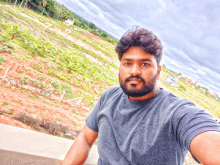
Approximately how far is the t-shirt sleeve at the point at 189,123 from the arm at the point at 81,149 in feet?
2.42

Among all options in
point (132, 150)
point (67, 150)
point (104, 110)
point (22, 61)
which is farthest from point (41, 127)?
point (22, 61)

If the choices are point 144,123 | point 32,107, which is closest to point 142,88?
point 144,123

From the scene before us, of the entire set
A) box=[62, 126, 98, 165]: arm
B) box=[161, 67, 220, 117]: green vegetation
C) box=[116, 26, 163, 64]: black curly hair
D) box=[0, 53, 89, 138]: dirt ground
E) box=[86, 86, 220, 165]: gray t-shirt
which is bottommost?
box=[0, 53, 89, 138]: dirt ground

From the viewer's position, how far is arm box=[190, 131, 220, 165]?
2.17ft

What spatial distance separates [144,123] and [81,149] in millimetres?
632

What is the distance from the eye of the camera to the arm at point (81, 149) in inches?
46.0

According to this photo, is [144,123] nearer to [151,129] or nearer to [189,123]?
[151,129]

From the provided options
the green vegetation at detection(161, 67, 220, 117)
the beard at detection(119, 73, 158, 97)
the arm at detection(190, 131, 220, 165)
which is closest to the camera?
the arm at detection(190, 131, 220, 165)

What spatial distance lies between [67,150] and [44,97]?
4.71 m

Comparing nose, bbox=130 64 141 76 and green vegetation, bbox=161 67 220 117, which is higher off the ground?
nose, bbox=130 64 141 76

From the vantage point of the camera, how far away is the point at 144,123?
91 cm

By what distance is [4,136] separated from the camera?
3.46 ft

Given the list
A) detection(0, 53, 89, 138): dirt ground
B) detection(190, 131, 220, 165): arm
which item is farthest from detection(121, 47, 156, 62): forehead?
detection(0, 53, 89, 138): dirt ground

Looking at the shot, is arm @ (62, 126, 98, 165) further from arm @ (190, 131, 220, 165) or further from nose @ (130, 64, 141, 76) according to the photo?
arm @ (190, 131, 220, 165)
